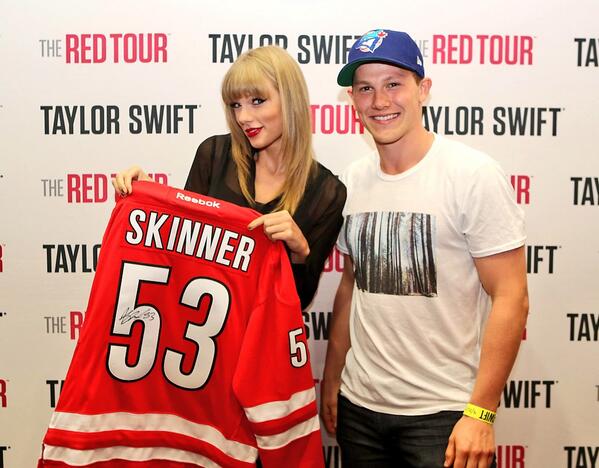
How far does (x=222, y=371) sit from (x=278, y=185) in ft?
1.59

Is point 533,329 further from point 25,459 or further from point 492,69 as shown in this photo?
point 25,459

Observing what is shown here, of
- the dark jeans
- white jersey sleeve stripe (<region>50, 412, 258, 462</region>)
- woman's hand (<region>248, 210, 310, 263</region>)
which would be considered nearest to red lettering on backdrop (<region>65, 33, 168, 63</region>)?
woman's hand (<region>248, 210, 310, 263</region>)

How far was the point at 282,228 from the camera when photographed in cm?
126

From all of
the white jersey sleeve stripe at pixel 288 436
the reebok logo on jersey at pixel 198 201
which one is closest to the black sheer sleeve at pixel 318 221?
the reebok logo on jersey at pixel 198 201

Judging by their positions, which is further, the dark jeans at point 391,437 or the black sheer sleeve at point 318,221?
the black sheer sleeve at point 318,221

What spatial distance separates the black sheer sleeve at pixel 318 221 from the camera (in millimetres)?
1415

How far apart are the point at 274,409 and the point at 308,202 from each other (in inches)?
19.8

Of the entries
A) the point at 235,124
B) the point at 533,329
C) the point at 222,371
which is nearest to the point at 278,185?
the point at 235,124

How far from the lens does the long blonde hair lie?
54.3 inches

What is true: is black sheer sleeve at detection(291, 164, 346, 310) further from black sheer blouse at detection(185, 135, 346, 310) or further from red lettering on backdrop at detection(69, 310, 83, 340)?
red lettering on backdrop at detection(69, 310, 83, 340)

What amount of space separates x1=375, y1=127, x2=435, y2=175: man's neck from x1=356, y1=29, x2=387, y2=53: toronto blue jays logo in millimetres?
215
